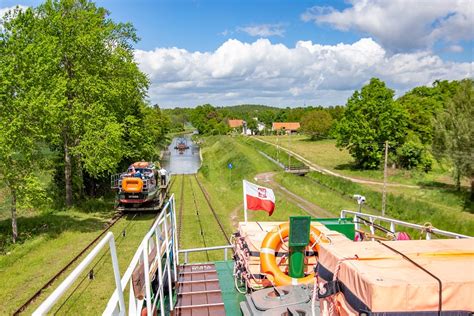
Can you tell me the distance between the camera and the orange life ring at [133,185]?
24812 mm

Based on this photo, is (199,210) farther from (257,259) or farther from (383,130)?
(383,130)

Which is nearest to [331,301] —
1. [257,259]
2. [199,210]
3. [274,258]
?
[274,258]

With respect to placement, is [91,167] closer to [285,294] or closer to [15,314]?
[15,314]

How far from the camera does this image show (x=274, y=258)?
857 cm

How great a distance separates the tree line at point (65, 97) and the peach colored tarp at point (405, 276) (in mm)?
18100

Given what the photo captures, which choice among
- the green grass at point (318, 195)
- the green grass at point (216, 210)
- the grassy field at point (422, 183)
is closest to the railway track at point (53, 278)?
the green grass at point (216, 210)

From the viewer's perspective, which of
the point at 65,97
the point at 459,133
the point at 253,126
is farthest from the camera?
the point at 253,126

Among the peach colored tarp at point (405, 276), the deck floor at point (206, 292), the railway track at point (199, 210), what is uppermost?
the peach colored tarp at point (405, 276)

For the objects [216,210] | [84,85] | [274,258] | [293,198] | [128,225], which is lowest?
[293,198]

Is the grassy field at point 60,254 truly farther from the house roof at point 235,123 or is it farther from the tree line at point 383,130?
the house roof at point 235,123

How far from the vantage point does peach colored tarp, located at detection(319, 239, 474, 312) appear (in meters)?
3.98

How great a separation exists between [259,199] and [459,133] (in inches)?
1225

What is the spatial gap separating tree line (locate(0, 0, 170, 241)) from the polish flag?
1255cm

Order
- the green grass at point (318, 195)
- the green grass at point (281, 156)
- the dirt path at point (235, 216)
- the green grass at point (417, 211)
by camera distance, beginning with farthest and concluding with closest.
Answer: the green grass at point (281, 156) < the green grass at point (318, 195) < the green grass at point (417, 211) < the dirt path at point (235, 216)
